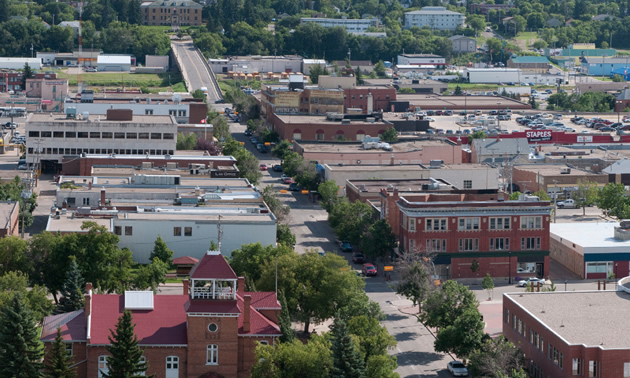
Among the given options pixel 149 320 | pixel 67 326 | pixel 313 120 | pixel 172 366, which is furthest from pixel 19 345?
pixel 313 120

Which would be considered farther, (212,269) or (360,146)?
(360,146)

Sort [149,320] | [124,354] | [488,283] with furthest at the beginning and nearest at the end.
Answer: [488,283]
[149,320]
[124,354]

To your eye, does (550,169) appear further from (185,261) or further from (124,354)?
(124,354)

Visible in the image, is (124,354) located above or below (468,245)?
above

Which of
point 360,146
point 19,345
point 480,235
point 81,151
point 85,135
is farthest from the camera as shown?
point 360,146

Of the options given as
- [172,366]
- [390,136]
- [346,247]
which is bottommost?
[346,247]

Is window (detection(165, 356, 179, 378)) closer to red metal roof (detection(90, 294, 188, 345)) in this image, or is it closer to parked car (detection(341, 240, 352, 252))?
red metal roof (detection(90, 294, 188, 345))

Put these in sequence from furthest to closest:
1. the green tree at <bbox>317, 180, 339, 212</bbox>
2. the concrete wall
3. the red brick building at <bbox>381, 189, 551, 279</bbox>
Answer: the green tree at <bbox>317, 180, 339, 212</bbox> → the red brick building at <bbox>381, 189, 551, 279</bbox> → the concrete wall

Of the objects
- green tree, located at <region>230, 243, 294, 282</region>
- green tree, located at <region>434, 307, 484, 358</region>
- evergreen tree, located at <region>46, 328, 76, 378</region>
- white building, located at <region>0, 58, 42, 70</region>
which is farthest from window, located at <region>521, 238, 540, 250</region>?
white building, located at <region>0, 58, 42, 70</region>
